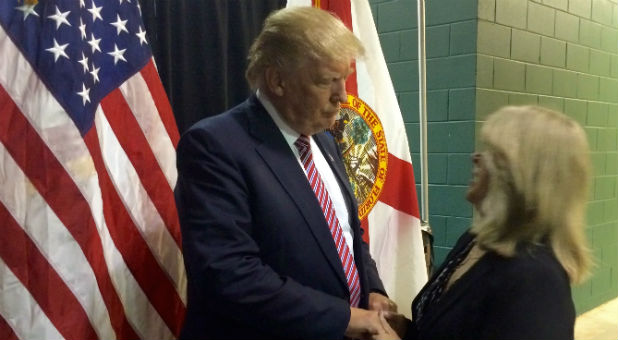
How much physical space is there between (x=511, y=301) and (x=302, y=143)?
596 mm

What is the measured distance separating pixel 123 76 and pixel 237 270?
2.26 ft

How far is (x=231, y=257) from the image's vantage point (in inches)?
43.5

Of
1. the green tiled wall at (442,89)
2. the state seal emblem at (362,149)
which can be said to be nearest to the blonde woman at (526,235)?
the state seal emblem at (362,149)

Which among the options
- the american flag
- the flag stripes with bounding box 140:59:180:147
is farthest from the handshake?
the flag stripes with bounding box 140:59:180:147

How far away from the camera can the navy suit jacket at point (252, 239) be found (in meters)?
1.11

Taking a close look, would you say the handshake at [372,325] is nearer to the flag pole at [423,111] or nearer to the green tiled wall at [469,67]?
the flag pole at [423,111]

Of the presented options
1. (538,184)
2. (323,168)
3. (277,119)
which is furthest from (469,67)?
(538,184)

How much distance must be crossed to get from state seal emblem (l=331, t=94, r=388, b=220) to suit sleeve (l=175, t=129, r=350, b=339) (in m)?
1.06

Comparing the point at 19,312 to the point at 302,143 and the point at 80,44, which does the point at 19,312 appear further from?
the point at 302,143

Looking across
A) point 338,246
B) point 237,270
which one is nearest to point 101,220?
point 237,270

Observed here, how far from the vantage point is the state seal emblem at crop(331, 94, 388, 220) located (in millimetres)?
2178

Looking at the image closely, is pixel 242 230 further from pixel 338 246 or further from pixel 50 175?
pixel 50 175

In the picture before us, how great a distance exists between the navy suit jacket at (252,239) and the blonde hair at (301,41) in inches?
5.3

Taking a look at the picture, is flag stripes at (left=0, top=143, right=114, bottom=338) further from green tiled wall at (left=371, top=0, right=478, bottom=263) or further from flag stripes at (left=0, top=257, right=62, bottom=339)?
green tiled wall at (left=371, top=0, right=478, bottom=263)
